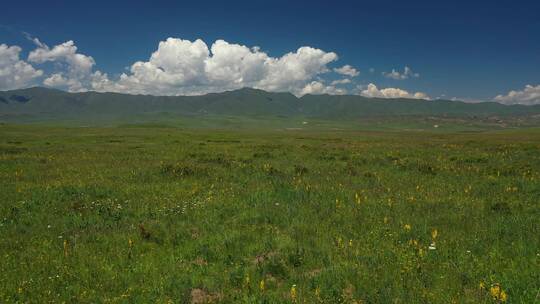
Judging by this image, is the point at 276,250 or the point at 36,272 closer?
the point at 36,272

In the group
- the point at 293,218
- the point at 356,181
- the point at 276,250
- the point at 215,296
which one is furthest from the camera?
the point at 356,181

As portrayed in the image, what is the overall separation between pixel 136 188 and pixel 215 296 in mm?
9536

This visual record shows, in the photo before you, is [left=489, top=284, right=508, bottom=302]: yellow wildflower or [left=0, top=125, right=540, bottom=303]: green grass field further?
[left=0, top=125, right=540, bottom=303]: green grass field

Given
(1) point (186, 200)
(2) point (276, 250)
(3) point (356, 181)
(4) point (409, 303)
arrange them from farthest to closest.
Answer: (3) point (356, 181) < (1) point (186, 200) < (2) point (276, 250) < (4) point (409, 303)

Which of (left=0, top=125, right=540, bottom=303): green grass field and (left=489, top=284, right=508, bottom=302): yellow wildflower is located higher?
(left=489, top=284, right=508, bottom=302): yellow wildflower

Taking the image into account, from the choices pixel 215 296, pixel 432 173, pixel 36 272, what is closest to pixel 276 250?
pixel 215 296

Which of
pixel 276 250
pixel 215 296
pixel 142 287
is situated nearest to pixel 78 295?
pixel 142 287

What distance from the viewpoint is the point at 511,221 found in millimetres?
9883

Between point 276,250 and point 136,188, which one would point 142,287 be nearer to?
point 276,250

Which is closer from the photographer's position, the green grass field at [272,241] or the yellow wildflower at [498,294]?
the yellow wildflower at [498,294]

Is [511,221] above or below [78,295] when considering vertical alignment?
above

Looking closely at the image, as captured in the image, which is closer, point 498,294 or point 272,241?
point 498,294

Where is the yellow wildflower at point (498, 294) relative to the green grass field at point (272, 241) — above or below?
above

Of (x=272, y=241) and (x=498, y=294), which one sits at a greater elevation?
(x=498, y=294)
